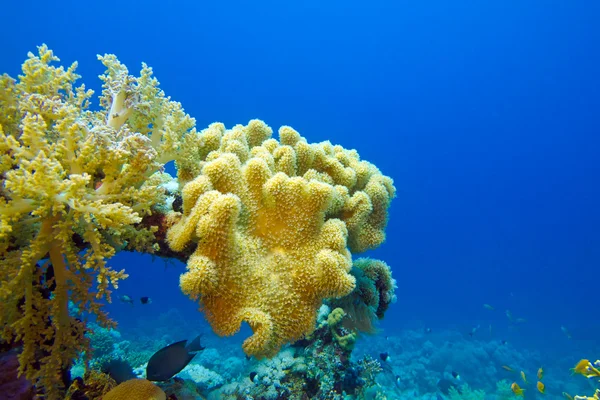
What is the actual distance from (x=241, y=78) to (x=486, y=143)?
82.8 m

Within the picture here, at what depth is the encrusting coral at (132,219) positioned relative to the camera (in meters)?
2.33

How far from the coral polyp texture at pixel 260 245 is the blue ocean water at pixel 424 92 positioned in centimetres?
6600

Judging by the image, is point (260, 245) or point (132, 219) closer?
point (132, 219)

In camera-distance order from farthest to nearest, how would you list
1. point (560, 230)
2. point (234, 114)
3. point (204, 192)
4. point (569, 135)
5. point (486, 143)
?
point (234, 114) → point (486, 143) → point (569, 135) → point (560, 230) → point (204, 192)

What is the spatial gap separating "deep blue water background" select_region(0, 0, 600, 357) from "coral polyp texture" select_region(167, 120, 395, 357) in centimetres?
6742

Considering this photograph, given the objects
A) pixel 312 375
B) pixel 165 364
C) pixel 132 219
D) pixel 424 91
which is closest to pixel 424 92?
pixel 424 91

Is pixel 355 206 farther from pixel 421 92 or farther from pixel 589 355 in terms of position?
pixel 421 92

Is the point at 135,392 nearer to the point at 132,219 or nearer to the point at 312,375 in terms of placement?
the point at 132,219

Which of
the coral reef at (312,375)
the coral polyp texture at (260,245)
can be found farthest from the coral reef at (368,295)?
the coral polyp texture at (260,245)

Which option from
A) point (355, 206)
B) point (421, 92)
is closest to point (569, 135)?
point (421, 92)

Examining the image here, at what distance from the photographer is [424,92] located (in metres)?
113

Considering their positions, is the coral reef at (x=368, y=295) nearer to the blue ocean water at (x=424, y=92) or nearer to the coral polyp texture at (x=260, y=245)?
the coral polyp texture at (x=260, y=245)

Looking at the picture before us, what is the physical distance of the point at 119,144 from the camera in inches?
104

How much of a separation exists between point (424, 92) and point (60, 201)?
407 ft
